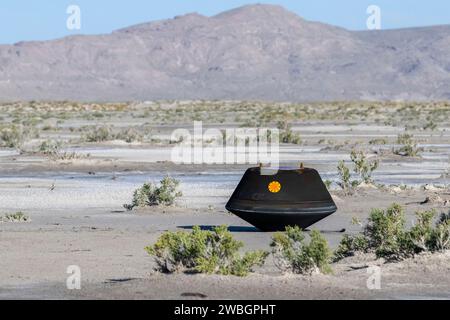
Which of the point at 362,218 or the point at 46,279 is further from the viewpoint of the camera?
the point at 362,218

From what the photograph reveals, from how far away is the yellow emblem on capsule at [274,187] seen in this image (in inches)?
626

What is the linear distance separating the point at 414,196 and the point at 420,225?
31.6 feet

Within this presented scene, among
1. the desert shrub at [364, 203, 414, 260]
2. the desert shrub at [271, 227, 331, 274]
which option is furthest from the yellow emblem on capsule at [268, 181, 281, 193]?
the desert shrub at [271, 227, 331, 274]

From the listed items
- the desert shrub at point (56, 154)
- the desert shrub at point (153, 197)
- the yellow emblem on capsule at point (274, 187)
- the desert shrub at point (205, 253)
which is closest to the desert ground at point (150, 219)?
the desert shrub at point (56, 154)

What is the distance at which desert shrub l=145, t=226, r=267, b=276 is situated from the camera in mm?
11883

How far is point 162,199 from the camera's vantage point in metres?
21.2

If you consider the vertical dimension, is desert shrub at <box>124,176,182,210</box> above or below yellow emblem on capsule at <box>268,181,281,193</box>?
below

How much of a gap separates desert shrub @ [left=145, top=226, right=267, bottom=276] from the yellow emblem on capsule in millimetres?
3779

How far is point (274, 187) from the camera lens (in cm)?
1595

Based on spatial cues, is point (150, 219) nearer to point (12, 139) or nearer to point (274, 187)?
point (274, 187)

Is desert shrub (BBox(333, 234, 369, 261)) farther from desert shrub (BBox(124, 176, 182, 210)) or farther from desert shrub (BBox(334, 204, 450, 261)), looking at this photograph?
desert shrub (BBox(124, 176, 182, 210))

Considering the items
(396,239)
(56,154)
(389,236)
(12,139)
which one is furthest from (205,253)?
(12,139)
